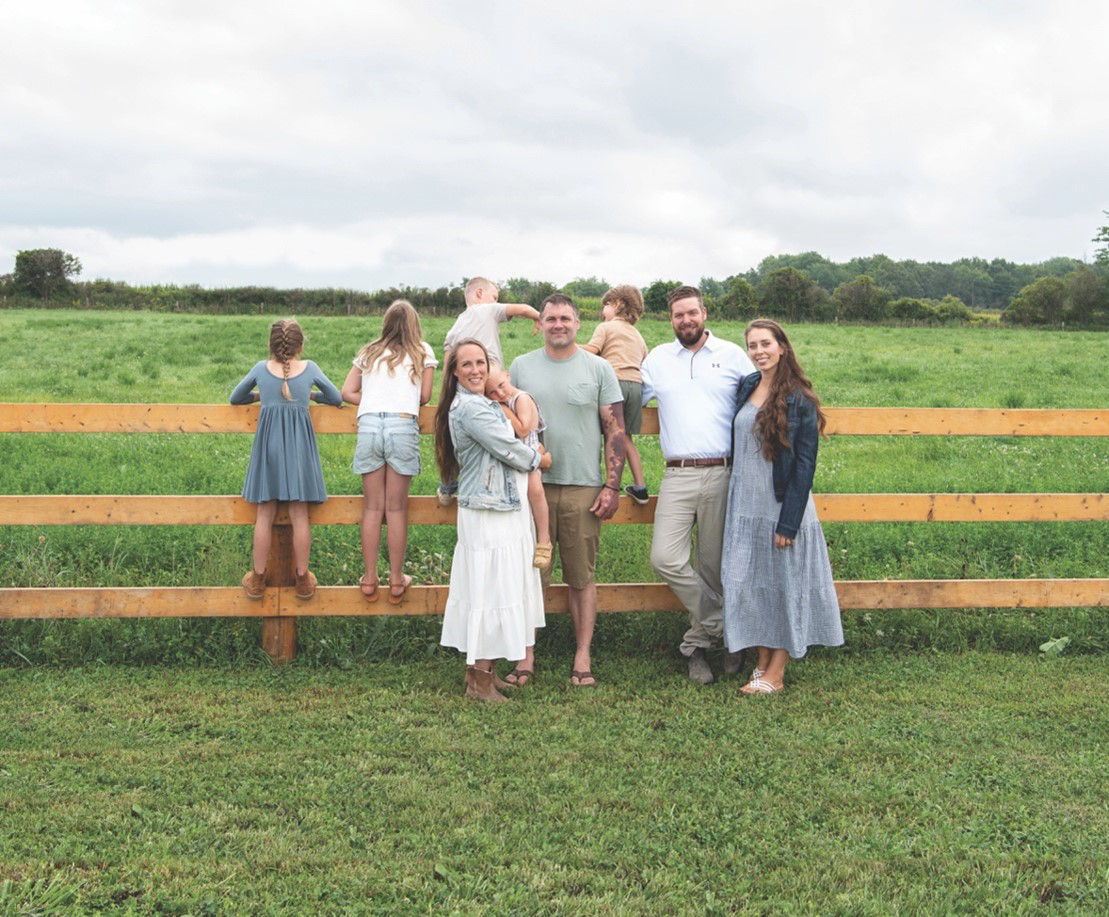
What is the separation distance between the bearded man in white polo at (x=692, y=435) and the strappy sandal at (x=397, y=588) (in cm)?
139

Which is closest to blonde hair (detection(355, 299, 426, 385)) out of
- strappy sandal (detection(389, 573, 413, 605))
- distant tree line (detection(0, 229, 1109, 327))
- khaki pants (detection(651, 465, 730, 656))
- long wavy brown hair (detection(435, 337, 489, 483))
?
long wavy brown hair (detection(435, 337, 489, 483))

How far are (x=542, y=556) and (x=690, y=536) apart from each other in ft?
3.05

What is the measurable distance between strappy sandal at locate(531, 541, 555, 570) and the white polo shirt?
0.87m

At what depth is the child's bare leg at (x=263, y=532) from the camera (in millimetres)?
5676

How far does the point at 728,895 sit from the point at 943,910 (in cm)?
70

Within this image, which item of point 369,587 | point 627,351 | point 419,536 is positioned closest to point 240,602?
point 369,587

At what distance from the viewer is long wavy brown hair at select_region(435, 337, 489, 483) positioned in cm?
533

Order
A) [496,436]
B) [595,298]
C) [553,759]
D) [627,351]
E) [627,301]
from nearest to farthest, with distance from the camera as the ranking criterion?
1. [553,759]
2. [496,436]
3. [627,351]
4. [627,301]
5. [595,298]

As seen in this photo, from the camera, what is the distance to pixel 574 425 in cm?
551

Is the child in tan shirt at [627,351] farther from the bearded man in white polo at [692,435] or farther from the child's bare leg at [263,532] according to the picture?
the child's bare leg at [263,532]

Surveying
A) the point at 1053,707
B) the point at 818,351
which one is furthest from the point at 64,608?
the point at 818,351

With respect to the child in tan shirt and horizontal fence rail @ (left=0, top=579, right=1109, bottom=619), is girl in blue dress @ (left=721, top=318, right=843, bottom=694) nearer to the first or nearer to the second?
the child in tan shirt

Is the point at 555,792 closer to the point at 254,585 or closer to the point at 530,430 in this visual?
the point at 530,430

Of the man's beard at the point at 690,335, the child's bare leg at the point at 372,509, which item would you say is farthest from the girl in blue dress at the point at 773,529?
the child's bare leg at the point at 372,509
